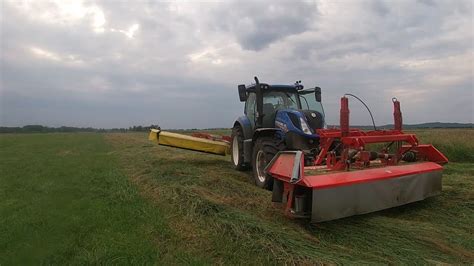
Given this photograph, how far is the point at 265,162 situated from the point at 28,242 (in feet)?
13.9

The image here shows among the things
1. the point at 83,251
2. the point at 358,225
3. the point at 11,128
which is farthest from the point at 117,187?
the point at 11,128

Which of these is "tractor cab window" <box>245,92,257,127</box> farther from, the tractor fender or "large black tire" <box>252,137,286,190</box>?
"large black tire" <box>252,137,286,190</box>

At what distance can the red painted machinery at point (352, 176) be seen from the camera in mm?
4922

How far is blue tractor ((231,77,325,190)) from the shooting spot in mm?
7395

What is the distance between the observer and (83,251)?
4.30 meters

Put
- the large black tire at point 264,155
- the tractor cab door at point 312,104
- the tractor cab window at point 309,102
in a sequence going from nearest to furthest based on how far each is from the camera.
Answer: the large black tire at point 264,155 < the tractor cab door at point 312,104 < the tractor cab window at point 309,102

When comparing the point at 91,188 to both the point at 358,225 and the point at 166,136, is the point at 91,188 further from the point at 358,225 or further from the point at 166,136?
the point at 358,225

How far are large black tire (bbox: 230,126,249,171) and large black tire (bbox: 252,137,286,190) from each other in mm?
1528

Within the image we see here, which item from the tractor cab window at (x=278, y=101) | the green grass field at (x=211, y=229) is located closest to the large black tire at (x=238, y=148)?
the tractor cab window at (x=278, y=101)

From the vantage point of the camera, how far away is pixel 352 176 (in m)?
5.27

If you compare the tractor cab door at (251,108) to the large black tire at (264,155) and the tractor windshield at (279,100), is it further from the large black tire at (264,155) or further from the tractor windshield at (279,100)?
the large black tire at (264,155)

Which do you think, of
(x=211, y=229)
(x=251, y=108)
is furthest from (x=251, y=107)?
(x=211, y=229)

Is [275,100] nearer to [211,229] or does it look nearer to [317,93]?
[317,93]

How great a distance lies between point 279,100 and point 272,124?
0.75m
